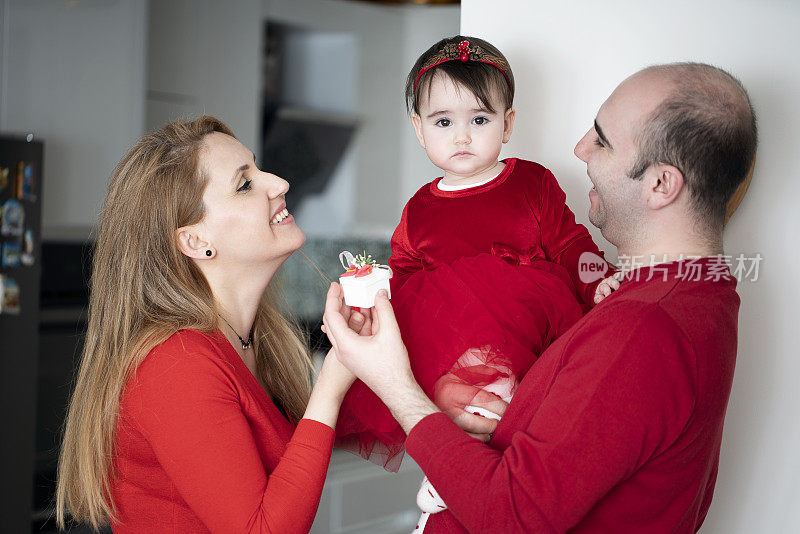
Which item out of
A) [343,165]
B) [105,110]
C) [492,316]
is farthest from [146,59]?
[492,316]

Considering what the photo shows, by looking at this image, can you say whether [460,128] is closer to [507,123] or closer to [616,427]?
[507,123]

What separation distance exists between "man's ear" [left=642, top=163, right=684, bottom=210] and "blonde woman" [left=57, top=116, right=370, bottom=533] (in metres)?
0.54

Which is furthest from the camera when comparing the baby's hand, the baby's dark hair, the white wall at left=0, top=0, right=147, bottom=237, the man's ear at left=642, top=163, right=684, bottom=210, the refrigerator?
the white wall at left=0, top=0, right=147, bottom=237

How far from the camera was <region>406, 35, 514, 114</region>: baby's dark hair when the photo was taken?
1.35 metres

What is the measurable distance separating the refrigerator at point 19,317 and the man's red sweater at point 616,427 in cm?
231

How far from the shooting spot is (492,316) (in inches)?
48.7

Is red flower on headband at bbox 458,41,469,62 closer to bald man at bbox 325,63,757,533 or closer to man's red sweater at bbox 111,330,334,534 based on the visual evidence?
bald man at bbox 325,63,757,533

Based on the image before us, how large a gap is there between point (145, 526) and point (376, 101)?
12.1ft

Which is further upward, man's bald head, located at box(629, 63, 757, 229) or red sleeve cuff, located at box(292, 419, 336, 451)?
man's bald head, located at box(629, 63, 757, 229)

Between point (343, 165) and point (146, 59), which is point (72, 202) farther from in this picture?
point (343, 165)

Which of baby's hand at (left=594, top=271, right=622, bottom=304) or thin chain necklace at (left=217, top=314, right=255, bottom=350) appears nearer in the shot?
baby's hand at (left=594, top=271, right=622, bottom=304)

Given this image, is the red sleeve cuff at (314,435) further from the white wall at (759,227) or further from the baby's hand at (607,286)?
the white wall at (759,227)

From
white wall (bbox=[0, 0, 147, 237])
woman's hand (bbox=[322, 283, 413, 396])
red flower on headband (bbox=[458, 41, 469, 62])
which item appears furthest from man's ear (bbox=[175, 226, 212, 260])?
white wall (bbox=[0, 0, 147, 237])

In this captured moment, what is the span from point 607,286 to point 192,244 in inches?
31.5
